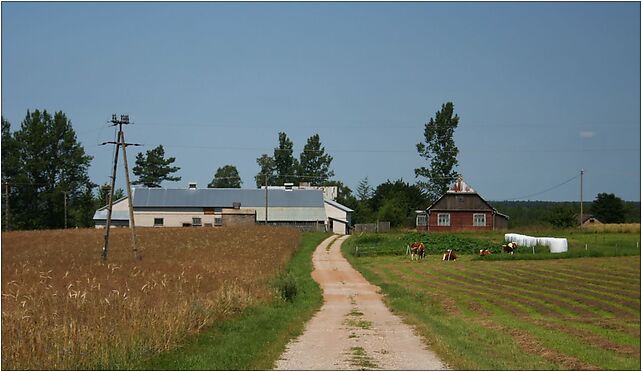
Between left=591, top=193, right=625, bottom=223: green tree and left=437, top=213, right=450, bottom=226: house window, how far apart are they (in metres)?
32.8

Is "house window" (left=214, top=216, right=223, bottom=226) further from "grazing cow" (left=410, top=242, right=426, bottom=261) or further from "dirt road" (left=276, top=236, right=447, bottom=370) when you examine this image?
"dirt road" (left=276, top=236, right=447, bottom=370)

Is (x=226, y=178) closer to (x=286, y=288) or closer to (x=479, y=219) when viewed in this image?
(x=479, y=219)

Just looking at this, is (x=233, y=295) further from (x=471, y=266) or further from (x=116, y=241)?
(x=116, y=241)

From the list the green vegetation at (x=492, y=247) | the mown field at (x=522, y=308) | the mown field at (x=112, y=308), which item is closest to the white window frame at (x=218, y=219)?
the green vegetation at (x=492, y=247)

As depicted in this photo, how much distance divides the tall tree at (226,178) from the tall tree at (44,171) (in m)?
59.3

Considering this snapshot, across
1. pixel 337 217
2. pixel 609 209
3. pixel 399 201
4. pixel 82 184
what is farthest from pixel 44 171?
pixel 609 209

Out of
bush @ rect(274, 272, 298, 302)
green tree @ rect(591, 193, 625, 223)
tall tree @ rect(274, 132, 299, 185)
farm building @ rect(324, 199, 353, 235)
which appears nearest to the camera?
bush @ rect(274, 272, 298, 302)

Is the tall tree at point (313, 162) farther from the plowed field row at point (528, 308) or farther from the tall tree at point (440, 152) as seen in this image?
the plowed field row at point (528, 308)

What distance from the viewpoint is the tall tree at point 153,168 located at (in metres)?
136

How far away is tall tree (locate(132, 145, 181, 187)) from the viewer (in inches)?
5344

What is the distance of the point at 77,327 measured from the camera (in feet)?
46.3

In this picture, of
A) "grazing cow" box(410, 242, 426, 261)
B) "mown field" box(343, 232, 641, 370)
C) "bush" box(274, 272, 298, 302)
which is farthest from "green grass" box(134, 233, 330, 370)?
"grazing cow" box(410, 242, 426, 261)

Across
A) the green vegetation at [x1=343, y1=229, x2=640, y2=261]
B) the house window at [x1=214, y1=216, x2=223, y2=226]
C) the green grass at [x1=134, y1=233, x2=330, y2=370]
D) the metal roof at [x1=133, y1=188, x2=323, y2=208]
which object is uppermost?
the metal roof at [x1=133, y1=188, x2=323, y2=208]

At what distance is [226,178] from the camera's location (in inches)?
6496
